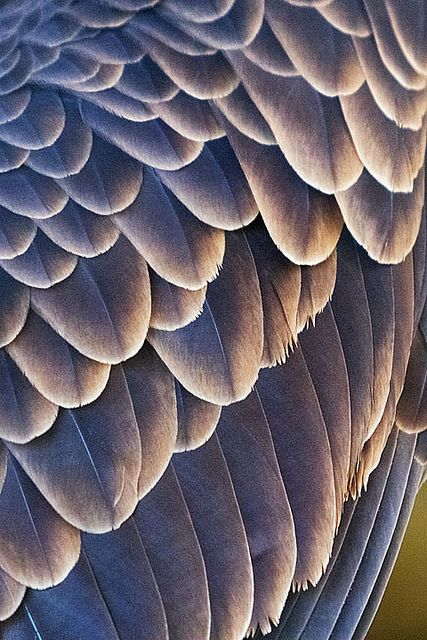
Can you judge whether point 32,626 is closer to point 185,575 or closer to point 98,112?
point 185,575

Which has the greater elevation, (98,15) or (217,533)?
(98,15)

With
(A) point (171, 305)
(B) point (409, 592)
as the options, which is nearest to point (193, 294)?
(A) point (171, 305)

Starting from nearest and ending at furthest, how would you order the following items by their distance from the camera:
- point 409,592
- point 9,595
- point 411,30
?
point 9,595 < point 411,30 < point 409,592

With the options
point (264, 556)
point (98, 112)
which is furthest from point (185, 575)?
point (98, 112)

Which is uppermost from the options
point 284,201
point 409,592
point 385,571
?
point 284,201

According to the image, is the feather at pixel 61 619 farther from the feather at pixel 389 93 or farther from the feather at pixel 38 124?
the feather at pixel 389 93

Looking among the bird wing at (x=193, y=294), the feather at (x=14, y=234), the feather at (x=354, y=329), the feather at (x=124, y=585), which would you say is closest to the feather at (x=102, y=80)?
the bird wing at (x=193, y=294)

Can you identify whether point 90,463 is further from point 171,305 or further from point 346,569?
point 346,569
